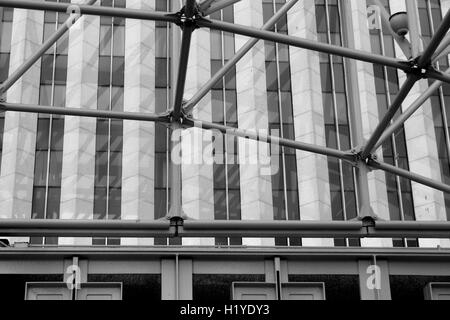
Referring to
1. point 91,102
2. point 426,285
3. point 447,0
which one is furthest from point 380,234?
point 447,0

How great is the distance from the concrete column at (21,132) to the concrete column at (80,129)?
135 centimetres

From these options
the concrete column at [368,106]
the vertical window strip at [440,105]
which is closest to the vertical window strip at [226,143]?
the concrete column at [368,106]

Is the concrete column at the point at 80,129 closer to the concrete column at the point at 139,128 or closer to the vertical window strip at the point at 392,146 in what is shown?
the concrete column at the point at 139,128

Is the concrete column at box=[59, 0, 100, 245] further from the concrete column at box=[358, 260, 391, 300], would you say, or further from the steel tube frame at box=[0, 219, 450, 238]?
the steel tube frame at box=[0, 219, 450, 238]

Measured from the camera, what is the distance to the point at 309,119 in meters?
41.8

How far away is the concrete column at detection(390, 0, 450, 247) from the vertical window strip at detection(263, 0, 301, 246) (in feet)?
17.1

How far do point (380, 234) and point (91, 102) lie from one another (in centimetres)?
2331

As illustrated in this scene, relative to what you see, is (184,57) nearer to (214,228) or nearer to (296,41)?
(296,41)

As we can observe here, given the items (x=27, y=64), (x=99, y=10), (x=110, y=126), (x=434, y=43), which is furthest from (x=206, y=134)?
(x=434, y=43)

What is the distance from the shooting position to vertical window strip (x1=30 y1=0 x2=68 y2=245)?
39.8 metres

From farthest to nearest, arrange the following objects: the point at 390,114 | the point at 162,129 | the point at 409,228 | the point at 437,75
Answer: the point at 162,129 < the point at 409,228 < the point at 390,114 < the point at 437,75

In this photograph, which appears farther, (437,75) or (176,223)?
(176,223)

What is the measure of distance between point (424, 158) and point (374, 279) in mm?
21439

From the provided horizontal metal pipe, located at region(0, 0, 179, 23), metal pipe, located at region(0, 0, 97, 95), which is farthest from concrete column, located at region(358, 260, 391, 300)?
metal pipe, located at region(0, 0, 97, 95)
